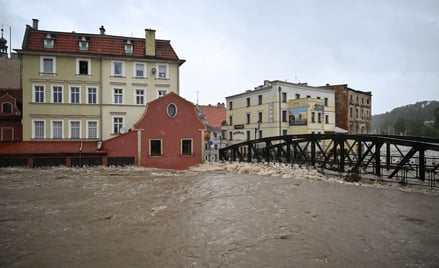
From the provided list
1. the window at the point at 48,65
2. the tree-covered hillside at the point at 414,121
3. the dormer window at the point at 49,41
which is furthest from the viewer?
the tree-covered hillside at the point at 414,121

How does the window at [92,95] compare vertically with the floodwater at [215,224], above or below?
above

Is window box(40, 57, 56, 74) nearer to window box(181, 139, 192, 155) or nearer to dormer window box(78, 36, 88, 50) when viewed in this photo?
dormer window box(78, 36, 88, 50)

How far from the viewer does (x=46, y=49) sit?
88.3 ft

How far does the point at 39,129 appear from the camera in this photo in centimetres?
2673

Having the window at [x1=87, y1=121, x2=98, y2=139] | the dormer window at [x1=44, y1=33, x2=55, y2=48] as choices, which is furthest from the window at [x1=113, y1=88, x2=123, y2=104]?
the dormer window at [x1=44, y1=33, x2=55, y2=48]

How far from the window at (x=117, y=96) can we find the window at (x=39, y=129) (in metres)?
6.79

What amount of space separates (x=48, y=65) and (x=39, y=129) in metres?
6.20

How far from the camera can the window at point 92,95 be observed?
→ 28.2 meters

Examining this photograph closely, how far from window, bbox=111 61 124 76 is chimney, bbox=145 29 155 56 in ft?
9.70

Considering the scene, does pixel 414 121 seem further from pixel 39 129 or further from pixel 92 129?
pixel 39 129

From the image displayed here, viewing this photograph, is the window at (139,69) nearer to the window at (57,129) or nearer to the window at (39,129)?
the window at (57,129)

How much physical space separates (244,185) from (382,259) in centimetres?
1146

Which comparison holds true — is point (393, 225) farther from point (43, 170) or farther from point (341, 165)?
point (43, 170)

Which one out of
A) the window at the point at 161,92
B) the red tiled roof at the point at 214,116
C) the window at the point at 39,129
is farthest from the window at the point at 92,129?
the red tiled roof at the point at 214,116
